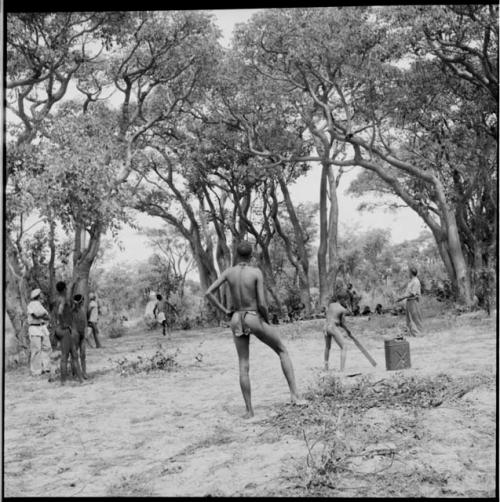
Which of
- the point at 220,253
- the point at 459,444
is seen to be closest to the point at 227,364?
the point at 459,444

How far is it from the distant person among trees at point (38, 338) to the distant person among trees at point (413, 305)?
6322mm

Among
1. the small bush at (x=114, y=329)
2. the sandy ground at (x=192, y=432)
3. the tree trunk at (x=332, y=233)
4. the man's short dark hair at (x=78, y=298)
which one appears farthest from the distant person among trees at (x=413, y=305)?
the small bush at (x=114, y=329)

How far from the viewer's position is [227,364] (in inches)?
437

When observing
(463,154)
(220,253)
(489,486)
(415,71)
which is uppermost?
(415,71)

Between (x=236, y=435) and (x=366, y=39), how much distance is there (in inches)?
434

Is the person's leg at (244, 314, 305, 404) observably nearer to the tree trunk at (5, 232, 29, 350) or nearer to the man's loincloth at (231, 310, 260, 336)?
the man's loincloth at (231, 310, 260, 336)

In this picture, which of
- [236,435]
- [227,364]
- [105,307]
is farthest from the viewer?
[105,307]

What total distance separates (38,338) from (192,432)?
14.8 feet

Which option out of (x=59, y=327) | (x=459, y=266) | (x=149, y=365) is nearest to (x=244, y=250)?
(x=59, y=327)

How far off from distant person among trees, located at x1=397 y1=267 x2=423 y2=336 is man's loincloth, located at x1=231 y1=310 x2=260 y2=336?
669 cm

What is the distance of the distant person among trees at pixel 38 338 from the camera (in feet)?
32.0

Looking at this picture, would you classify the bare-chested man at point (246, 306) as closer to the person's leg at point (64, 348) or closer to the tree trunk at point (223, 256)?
the person's leg at point (64, 348)

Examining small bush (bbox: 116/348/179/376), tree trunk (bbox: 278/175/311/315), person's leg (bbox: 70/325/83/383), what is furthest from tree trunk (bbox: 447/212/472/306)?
person's leg (bbox: 70/325/83/383)

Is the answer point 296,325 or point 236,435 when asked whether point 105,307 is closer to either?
point 296,325
